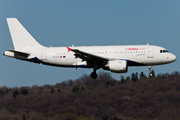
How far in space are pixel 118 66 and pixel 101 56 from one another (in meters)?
2.89

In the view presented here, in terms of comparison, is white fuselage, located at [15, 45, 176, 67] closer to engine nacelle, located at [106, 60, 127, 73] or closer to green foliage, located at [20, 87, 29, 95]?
engine nacelle, located at [106, 60, 127, 73]

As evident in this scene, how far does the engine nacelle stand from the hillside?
49.2m

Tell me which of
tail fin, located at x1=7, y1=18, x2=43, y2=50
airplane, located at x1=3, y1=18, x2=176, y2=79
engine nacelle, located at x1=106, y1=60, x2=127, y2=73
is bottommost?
engine nacelle, located at x1=106, y1=60, x2=127, y2=73

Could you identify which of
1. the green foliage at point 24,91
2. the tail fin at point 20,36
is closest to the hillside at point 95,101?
the green foliage at point 24,91

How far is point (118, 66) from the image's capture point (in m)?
38.2

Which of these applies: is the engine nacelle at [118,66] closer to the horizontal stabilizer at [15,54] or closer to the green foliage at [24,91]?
the horizontal stabilizer at [15,54]

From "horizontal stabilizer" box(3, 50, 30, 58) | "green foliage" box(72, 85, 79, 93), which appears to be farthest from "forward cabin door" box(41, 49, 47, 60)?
"green foliage" box(72, 85, 79, 93)

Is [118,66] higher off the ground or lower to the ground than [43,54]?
lower

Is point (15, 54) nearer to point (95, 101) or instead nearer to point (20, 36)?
point (20, 36)

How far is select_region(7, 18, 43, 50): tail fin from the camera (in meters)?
43.3

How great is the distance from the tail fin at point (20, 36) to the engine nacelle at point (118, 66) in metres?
11.3

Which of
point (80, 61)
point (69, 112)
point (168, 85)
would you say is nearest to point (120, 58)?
point (80, 61)

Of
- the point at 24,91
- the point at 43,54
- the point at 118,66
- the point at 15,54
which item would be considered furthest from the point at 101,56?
the point at 24,91

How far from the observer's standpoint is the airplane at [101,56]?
3869cm
